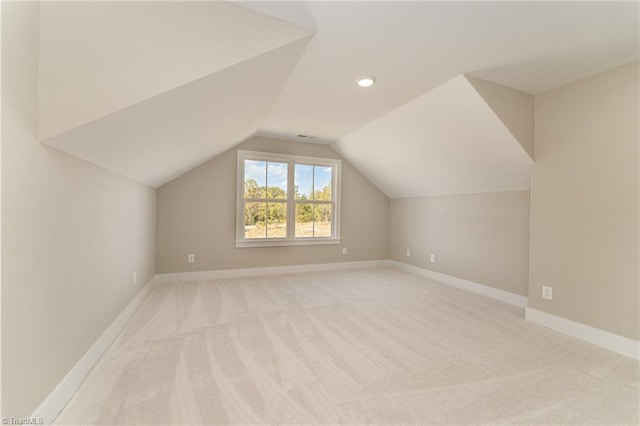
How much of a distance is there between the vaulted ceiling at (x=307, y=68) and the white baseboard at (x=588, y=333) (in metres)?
1.47

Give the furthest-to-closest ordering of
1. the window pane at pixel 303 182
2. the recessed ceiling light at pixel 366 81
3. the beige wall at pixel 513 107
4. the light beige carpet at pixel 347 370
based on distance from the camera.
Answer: the window pane at pixel 303 182 < the beige wall at pixel 513 107 < the recessed ceiling light at pixel 366 81 < the light beige carpet at pixel 347 370

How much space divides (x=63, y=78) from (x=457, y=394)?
2660 millimetres

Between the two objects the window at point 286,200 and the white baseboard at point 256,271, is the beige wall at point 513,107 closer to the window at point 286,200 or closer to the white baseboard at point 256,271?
the window at point 286,200

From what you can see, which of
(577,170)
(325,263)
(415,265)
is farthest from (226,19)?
(415,265)

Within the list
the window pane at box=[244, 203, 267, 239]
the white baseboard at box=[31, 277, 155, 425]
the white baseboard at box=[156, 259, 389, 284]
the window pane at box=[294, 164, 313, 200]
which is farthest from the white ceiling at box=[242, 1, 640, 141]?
the white baseboard at box=[156, 259, 389, 284]

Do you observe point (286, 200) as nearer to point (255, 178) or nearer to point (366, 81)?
point (255, 178)

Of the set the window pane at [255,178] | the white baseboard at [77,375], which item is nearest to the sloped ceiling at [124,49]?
the white baseboard at [77,375]

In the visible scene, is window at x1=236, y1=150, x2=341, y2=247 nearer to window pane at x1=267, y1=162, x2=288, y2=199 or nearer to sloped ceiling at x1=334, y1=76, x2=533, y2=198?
window pane at x1=267, y1=162, x2=288, y2=199

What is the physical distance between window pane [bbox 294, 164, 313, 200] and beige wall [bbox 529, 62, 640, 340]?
3.26 metres

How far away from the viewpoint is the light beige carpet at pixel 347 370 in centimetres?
145

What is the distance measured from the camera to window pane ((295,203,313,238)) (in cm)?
490

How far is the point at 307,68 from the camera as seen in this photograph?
2.26m

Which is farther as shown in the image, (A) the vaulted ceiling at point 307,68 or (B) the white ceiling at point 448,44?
(B) the white ceiling at point 448,44

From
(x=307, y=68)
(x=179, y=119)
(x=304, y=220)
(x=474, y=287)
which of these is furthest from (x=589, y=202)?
(x=304, y=220)
